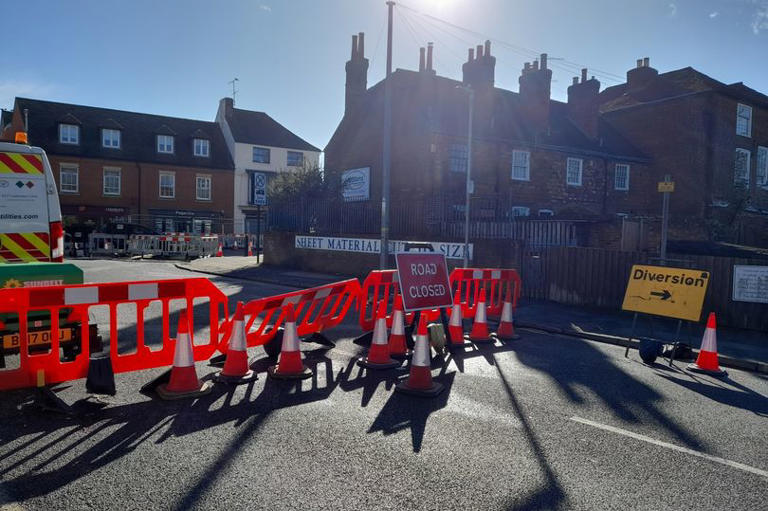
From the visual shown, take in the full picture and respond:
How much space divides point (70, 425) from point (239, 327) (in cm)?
193

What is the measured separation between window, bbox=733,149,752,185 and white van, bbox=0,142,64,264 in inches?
1309

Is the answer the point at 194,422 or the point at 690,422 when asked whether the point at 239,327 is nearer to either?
the point at 194,422

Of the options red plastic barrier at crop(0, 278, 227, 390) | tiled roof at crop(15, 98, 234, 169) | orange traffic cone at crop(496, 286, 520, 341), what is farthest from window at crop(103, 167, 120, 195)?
red plastic barrier at crop(0, 278, 227, 390)

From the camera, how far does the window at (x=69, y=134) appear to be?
41.1 meters

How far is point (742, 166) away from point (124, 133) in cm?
4427

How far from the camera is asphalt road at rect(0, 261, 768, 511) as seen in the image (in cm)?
352

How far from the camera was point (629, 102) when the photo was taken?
3356 cm

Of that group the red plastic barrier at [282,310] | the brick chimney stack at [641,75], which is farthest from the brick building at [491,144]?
the red plastic barrier at [282,310]

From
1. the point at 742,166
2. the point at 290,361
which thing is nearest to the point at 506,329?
the point at 290,361

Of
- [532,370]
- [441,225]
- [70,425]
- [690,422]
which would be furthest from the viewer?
[441,225]

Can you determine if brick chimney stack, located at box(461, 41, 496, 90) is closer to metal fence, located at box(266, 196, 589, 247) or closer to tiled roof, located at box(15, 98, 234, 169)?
metal fence, located at box(266, 196, 589, 247)

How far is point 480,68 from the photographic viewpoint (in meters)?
25.5

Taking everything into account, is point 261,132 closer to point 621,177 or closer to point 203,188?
point 203,188

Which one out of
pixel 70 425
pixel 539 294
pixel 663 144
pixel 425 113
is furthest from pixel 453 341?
pixel 663 144
